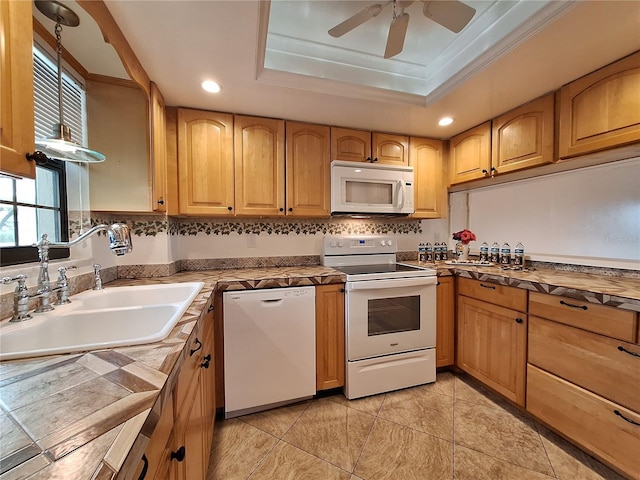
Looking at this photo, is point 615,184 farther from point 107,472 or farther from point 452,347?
point 107,472

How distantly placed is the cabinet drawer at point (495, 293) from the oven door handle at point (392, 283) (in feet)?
0.83

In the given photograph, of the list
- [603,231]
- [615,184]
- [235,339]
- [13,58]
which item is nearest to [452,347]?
[603,231]

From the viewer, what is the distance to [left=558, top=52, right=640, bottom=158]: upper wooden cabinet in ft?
4.39

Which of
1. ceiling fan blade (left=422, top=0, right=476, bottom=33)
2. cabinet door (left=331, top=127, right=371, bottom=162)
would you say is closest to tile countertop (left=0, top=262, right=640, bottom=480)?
ceiling fan blade (left=422, top=0, right=476, bottom=33)

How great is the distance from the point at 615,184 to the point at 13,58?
2.87 m

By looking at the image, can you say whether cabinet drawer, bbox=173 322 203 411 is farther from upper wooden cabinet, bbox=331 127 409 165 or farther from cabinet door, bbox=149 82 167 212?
upper wooden cabinet, bbox=331 127 409 165

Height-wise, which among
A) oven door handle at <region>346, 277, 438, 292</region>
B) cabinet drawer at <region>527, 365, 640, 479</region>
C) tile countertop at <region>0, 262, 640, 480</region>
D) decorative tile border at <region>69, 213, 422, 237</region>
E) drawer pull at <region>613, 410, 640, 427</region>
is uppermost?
decorative tile border at <region>69, 213, 422, 237</region>

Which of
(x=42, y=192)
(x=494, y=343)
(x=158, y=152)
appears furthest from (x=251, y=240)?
(x=494, y=343)

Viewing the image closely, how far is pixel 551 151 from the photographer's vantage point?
1.69 meters

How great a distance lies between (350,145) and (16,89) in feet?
6.35

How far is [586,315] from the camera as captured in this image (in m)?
1.32

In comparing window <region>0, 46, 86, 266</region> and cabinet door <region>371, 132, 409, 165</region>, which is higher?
cabinet door <region>371, 132, 409, 165</region>

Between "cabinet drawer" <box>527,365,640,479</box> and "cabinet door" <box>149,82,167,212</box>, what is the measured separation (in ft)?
8.28

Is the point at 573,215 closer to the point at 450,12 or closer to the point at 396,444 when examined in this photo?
the point at 450,12
